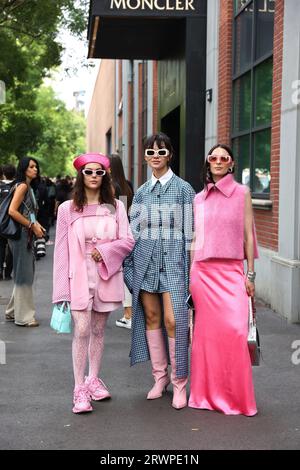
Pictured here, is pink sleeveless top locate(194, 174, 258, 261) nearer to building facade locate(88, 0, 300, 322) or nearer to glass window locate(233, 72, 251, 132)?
building facade locate(88, 0, 300, 322)

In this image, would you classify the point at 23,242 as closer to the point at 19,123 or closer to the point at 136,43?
the point at 136,43

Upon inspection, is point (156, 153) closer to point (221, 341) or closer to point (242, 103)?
point (221, 341)

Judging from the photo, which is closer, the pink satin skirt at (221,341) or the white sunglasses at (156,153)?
the pink satin skirt at (221,341)

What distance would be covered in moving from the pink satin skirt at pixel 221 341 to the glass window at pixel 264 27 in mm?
5642

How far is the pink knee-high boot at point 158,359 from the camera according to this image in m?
5.18

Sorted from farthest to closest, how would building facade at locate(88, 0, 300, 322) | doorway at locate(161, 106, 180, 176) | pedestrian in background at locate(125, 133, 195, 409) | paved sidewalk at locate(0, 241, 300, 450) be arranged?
doorway at locate(161, 106, 180, 176) < building facade at locate(88, 0, 300, 322) < pedestrian in background at locate(125, 133, 195, 409) < paved sidewalk at locate(0, 241, 300, 450)

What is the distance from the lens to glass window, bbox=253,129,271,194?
9.74 m

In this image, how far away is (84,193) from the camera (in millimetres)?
4980

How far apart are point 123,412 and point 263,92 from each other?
6.45 metres

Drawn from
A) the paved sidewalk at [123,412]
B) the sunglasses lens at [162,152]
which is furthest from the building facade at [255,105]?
the sunglasses lens at [162,152]

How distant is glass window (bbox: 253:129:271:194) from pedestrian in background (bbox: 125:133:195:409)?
4.77 metres

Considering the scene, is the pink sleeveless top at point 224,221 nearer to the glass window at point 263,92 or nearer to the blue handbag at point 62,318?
the blue handbag at point 62,318

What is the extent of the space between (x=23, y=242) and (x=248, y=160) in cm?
439

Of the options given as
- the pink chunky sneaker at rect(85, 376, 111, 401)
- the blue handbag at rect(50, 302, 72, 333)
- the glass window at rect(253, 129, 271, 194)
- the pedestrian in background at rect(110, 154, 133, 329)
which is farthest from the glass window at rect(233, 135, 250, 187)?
the blue handbag at rect(50, 302, 72, 333)
